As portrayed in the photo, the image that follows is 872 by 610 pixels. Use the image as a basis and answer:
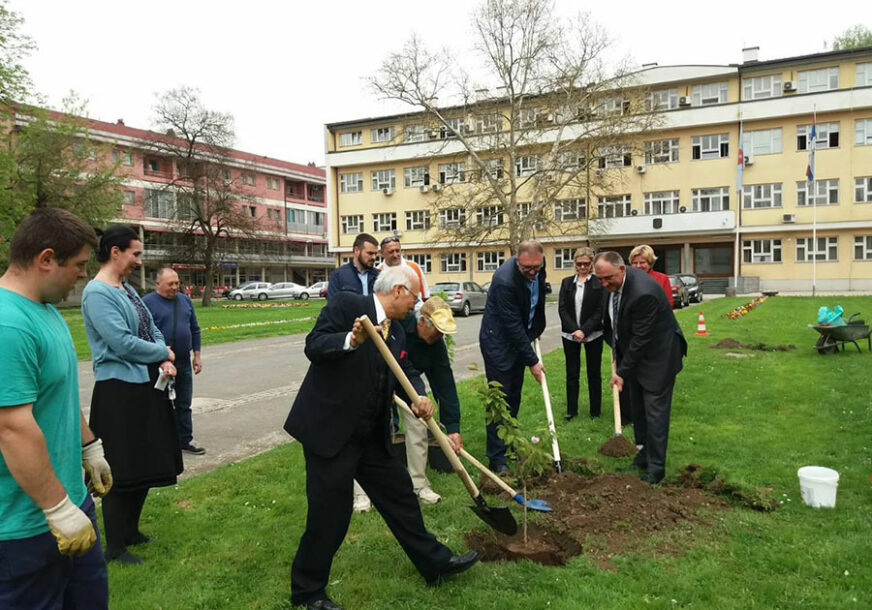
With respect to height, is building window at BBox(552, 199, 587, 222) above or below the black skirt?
above

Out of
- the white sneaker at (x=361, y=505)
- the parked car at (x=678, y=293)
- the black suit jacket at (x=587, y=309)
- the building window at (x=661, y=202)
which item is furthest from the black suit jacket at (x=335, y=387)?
the building window at (x=661, y=202)

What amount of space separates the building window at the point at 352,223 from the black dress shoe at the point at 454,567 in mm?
50512

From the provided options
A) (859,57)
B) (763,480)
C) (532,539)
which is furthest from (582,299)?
(859,57)

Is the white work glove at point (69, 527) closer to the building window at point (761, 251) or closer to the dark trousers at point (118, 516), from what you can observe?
the dark trousers at point (118, 516)

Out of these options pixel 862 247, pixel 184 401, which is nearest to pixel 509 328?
pixel 184 401

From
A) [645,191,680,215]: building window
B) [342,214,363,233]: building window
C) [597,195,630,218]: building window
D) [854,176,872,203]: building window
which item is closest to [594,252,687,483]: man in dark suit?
[645,191,680,215]: building window

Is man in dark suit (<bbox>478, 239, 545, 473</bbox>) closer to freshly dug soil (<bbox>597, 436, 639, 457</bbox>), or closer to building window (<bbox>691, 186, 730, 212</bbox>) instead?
freshly dug soil (<bbox>597, 436, 639, 457</bbox>)

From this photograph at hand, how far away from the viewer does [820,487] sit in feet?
15.0

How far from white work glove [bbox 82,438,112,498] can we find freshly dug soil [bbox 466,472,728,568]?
2454 millimetres

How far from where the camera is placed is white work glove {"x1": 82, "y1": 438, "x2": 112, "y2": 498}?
2.63m

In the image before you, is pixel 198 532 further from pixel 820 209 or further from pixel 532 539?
pixel 820 209

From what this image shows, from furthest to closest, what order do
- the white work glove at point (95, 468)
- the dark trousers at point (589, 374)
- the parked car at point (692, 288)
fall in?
the parked car at point (692, 288), the dark trousers at point (589, 374), the white work glove at point (95, 468)

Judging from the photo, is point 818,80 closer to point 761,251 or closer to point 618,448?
point 761,251

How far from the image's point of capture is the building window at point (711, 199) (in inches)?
1598
